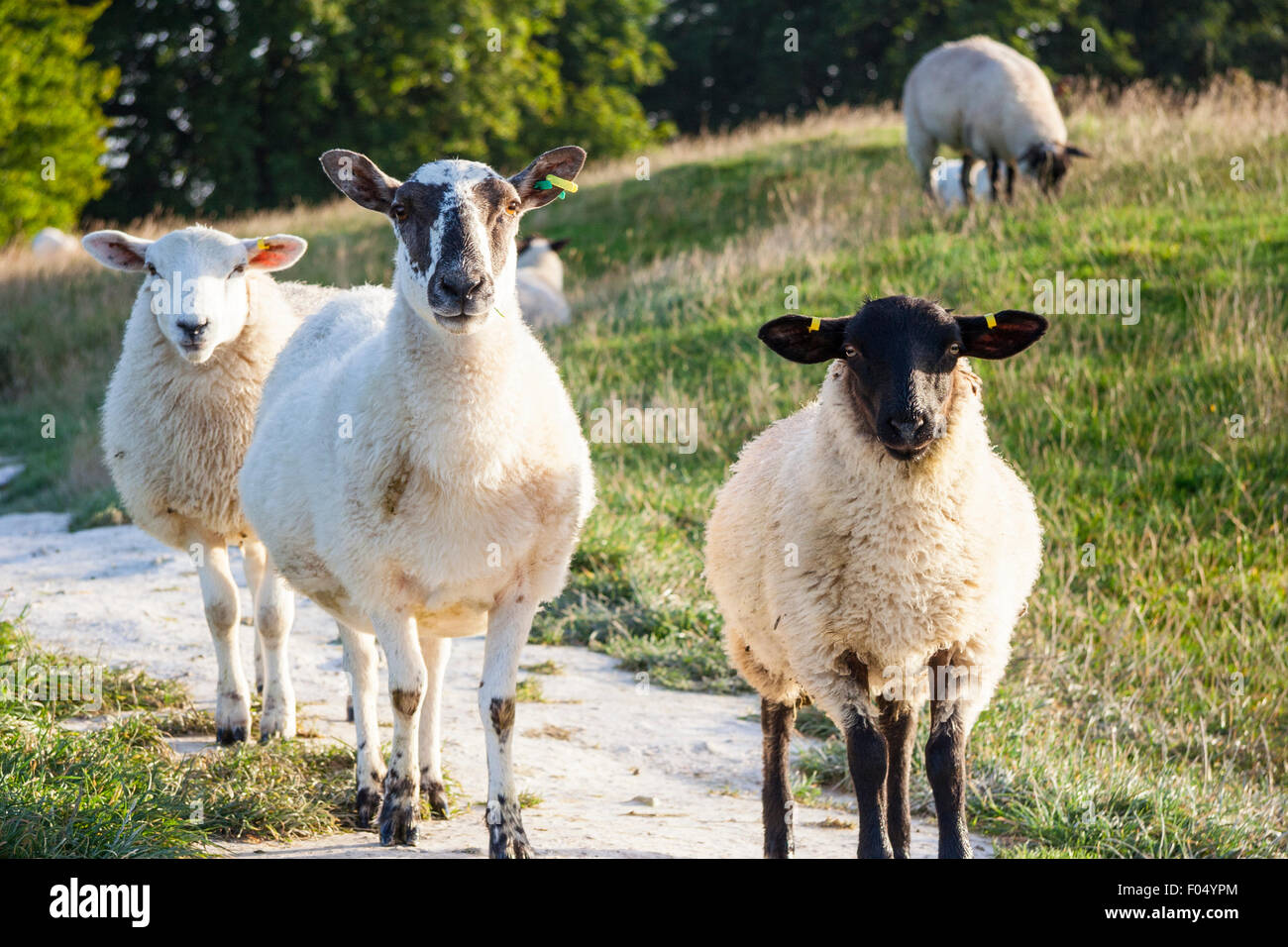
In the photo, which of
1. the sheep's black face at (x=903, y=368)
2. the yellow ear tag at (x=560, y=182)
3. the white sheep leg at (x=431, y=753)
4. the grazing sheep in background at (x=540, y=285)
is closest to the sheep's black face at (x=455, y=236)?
the yellow ear tag at (x=560, y=182)

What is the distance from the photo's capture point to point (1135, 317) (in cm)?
1034

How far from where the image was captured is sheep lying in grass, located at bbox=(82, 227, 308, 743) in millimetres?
5738

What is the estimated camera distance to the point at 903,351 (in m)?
4.05

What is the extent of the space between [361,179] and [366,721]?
1.96m

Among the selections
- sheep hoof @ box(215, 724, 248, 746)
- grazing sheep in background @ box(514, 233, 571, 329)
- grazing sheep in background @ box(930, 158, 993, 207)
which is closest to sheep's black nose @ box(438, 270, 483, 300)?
sheep hoof @ box(215, 724, 248, 746)

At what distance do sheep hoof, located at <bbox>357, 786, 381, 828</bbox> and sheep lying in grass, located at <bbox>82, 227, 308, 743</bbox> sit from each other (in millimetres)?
1059

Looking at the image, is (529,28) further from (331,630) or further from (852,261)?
(331,630)

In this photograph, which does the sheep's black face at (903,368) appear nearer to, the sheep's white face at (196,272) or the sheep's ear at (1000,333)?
the sheep's ear at (1000,333)

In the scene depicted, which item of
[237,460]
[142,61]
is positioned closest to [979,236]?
[237,460]

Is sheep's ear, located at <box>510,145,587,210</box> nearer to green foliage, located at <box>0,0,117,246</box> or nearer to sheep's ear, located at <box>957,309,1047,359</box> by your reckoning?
sheep's ear, located at <box>957,309,1047,359</box>

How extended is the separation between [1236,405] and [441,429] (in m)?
6.85
